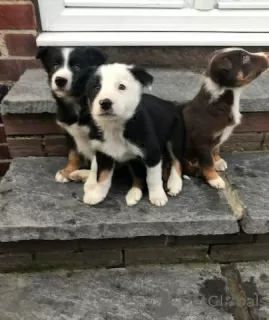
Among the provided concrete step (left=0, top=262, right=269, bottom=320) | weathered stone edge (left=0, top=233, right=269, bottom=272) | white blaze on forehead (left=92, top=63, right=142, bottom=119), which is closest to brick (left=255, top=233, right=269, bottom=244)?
weathered stone edge (left=0, top=233, right=269, bottom=272)

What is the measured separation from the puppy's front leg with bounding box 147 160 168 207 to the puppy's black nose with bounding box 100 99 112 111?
1.21 feet

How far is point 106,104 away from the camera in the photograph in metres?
1.33

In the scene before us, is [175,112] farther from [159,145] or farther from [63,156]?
[63,156]

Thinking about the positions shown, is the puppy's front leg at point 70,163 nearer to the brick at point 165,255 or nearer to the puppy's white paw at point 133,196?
the puppy's white paw at point 133,196

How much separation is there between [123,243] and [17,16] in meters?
1.17

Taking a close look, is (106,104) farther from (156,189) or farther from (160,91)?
(160,91)

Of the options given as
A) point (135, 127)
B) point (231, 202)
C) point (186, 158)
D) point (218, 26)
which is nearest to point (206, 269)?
point (231, 202)

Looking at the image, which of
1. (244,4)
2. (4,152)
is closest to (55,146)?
(4,152)

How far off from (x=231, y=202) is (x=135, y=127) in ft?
1.73

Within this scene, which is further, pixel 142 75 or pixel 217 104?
pixel 217 104

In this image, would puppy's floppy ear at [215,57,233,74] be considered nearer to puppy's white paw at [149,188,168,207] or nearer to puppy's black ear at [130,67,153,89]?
puppy's black ear at [130,67,153,89]

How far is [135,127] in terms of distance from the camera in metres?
1.50

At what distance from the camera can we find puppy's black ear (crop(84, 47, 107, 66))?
161 cm

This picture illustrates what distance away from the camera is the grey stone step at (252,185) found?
5.20ft
